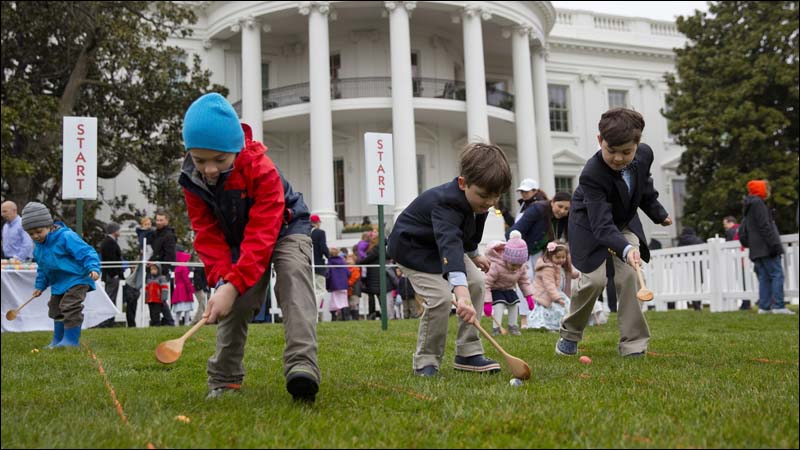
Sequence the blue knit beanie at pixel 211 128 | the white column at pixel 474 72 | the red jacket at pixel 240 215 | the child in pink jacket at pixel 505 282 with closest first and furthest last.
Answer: the blue knit beanie at pixel 211 128 < the red jacket at pixel 240 215 < the child in pink jacket at pixel 505 282 < the white column at pixel 474 72

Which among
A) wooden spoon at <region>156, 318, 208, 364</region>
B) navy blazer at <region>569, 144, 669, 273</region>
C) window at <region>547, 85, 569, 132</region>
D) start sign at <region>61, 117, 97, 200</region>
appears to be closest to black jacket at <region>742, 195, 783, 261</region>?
navy blazer at <region>569, 144, 669, 273</region>

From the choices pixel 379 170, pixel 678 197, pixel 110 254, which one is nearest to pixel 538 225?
pixel 379 170

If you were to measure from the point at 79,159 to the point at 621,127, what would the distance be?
716cm

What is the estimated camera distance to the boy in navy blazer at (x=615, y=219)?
5391 mm

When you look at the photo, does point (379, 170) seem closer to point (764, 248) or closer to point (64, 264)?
point (64, 264)

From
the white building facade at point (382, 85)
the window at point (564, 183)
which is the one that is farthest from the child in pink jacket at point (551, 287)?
the window at point (564, 183)

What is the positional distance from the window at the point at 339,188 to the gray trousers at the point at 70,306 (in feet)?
69.9

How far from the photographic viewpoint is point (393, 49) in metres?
26.4

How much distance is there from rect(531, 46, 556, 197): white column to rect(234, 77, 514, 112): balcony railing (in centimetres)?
355

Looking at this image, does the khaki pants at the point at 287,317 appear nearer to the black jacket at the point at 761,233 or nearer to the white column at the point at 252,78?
the black jacket at the point at 761,233

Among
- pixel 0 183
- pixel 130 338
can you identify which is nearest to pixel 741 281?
pixel 130 338

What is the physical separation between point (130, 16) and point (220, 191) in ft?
62.1

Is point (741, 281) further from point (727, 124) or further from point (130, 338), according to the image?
point (727, 124)

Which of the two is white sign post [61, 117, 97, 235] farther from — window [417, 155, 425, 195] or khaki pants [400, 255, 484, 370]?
window [417, 155, 425, 195]
